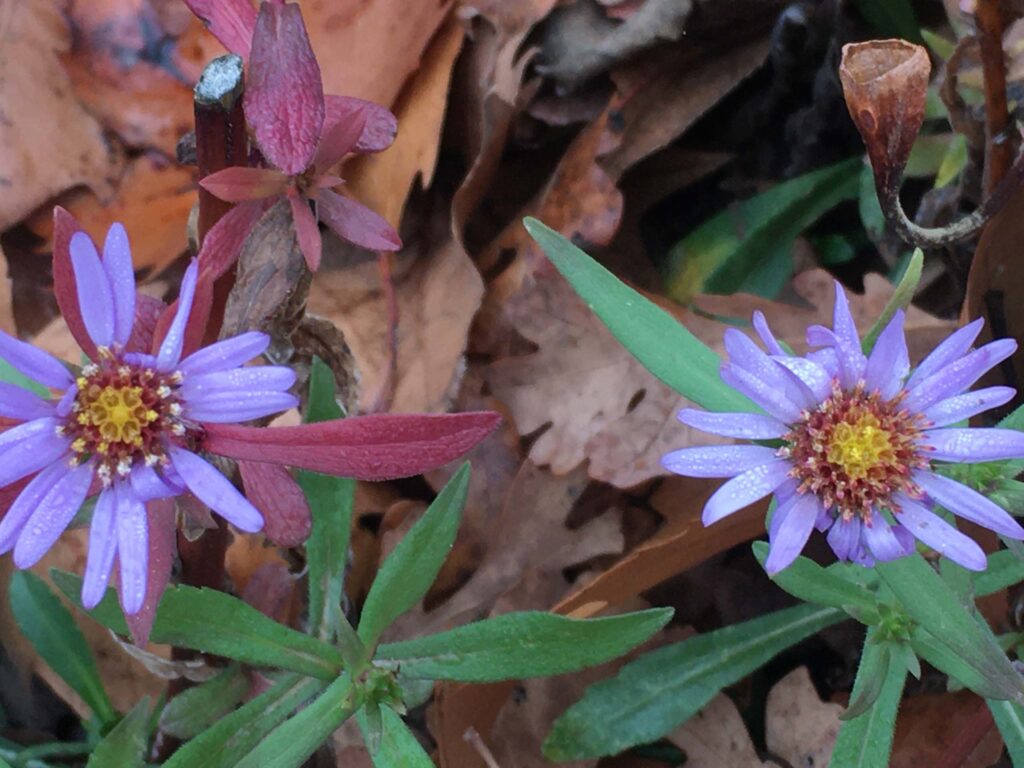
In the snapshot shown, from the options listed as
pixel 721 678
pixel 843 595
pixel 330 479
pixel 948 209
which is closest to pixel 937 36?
pixel 948 209

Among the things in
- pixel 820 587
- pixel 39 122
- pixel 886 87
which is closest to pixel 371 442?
pixel 820 587

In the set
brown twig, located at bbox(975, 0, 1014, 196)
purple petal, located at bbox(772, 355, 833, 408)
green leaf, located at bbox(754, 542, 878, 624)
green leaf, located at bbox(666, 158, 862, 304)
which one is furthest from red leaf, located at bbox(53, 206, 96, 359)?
brown twig, located at bbox(975, 0, 1014, 196)

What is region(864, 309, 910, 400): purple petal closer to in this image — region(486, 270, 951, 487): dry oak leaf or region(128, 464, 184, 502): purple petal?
region(486, 270, 951, 487): dry oak leaf

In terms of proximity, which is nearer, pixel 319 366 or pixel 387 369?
pixel 319 366

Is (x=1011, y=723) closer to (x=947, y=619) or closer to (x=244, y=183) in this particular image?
(x=947, y=619)

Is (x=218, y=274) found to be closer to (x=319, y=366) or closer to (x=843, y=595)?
(x=319, y=366)
